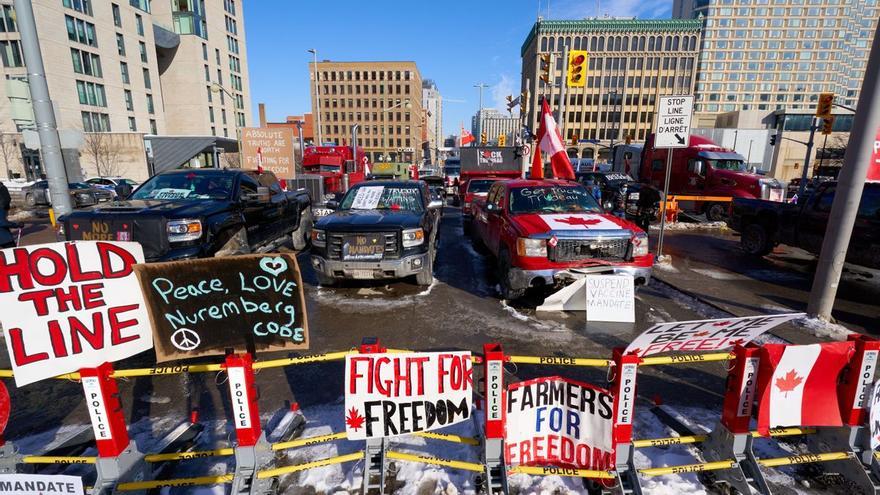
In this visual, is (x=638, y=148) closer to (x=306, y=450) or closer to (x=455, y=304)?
(x=455, y=304)

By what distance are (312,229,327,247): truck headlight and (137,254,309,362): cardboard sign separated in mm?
3496

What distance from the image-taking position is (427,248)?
6.76m

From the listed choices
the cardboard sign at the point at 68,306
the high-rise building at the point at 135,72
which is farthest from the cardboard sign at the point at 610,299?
the high-rise building at the point at 135,72

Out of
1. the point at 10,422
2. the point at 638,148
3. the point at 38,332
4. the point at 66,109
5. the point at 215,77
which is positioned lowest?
the point at 10,422

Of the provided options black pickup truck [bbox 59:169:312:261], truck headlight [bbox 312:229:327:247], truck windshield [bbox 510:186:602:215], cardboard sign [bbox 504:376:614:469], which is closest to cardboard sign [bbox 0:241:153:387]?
cardboard sign [bbox 504:376:614:469]

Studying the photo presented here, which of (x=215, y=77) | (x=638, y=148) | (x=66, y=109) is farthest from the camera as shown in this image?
(x=215, y=77)

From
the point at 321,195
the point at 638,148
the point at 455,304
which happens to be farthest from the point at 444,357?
the point at 638,148

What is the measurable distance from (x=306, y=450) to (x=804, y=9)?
13583 cm

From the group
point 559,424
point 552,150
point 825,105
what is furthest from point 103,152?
point 825,105

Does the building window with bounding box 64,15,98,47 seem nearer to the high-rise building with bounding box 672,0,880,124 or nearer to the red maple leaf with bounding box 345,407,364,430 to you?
the red maple leaf with bounding box 345,407,364,430

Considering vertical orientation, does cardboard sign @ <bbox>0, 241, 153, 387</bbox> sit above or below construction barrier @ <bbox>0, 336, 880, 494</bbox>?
above

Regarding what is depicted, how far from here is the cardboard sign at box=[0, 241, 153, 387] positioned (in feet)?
8.06

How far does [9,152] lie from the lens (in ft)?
116

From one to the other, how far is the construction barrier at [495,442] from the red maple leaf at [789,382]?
0.15 m
